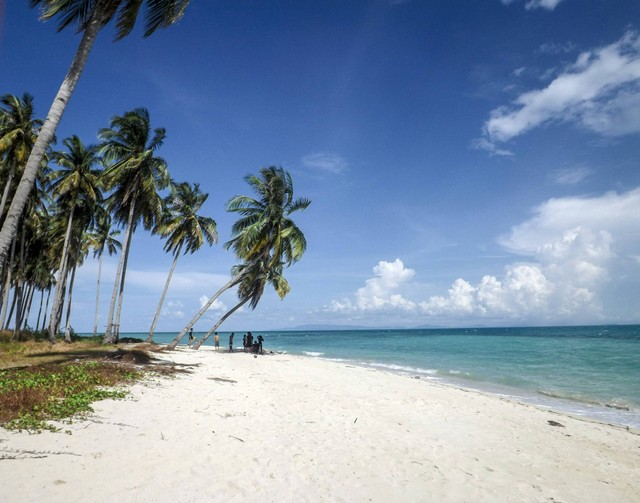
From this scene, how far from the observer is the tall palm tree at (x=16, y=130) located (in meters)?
21.1

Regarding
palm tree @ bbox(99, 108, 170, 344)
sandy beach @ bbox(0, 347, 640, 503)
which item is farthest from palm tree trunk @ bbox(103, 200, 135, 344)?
sandy beach @ bbox(0, 347, 640, 503)

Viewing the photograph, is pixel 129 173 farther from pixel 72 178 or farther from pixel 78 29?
pixel 78 29

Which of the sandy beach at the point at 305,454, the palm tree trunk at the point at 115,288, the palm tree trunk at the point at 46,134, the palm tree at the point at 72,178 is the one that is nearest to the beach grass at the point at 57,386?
the sandy beach at the point at 305,454

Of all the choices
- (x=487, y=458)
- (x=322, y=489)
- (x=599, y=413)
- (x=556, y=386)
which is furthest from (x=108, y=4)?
(x=556, y=386)

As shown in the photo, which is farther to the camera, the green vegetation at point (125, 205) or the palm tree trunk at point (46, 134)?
the green vegetation at point (125, 205)

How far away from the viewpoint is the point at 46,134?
341 inches

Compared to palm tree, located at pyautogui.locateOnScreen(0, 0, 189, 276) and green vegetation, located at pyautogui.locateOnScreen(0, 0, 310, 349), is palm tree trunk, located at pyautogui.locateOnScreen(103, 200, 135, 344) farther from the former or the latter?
palm tree, located at pyautogui.locateOnScreen(0, 0, 189, 276)

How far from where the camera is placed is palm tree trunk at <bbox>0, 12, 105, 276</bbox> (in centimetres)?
800

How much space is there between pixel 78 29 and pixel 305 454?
1273cm

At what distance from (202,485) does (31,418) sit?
11.4 ft

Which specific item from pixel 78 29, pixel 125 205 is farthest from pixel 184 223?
pixel 78 29

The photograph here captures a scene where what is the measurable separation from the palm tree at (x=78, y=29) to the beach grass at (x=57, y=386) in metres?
3.11

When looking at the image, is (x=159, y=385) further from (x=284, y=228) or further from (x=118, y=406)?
(x=284, y=228)

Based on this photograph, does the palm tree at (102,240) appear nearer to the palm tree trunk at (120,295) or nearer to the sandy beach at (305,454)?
the palm tree trunk at (120,295)
